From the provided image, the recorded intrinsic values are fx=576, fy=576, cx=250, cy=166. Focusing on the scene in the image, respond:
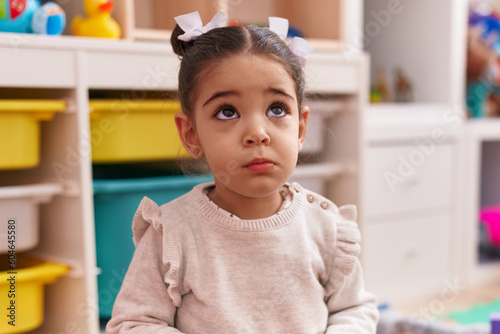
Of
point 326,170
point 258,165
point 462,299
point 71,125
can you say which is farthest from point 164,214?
point 462,299

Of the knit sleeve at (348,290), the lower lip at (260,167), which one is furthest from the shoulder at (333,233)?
the lower lip at (260,167)

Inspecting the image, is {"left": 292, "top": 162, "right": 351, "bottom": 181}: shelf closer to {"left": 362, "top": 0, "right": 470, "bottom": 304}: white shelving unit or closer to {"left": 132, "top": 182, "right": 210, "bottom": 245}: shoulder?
{"left": 362, "top": 0, "right": 470, "bottom": 304}: white shelving unit

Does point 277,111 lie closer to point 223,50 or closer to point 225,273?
point 223,50

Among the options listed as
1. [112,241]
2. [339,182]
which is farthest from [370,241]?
[112,241]

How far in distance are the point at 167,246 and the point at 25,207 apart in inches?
23.3

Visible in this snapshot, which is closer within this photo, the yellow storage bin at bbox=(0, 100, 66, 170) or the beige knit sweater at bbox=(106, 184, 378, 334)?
the beige knit sweater at bbox=(106, 184, 378, 334)

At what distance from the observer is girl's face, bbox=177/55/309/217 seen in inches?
24.4

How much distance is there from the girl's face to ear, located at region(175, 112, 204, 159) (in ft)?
0.07

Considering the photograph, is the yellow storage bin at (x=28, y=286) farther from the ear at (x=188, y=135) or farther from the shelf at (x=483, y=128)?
the shelf at (x=483, y=128)

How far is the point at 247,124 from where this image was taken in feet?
2.03

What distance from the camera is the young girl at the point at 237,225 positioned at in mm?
628

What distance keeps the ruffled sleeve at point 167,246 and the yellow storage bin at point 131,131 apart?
0.53m

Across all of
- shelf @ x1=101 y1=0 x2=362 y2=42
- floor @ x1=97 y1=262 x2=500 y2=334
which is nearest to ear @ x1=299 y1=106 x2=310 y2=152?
shelf @ x1=101 y1=0 x2=362 y2=42

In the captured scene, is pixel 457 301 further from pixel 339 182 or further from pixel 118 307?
pixel 118 307
